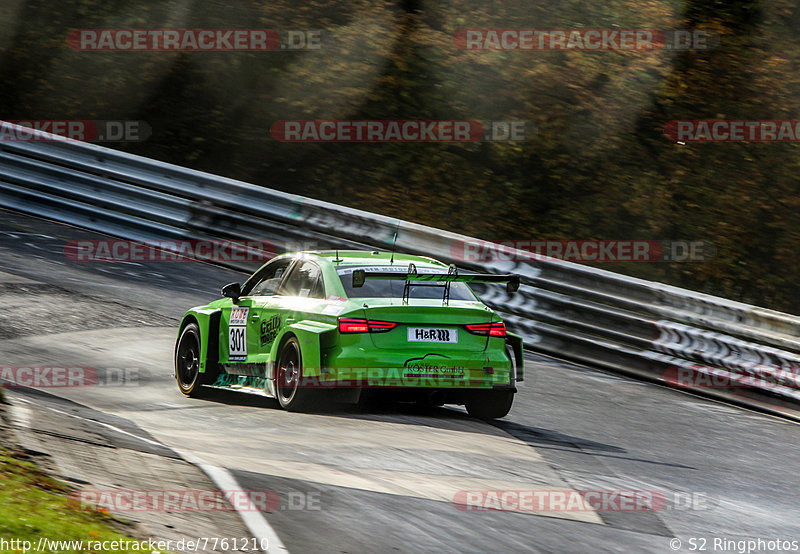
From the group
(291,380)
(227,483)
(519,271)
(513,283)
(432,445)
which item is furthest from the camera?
(519,271)

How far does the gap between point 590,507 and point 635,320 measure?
5262mm

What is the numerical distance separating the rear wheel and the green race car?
0.40 metres

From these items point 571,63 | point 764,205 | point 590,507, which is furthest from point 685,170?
point 590,507

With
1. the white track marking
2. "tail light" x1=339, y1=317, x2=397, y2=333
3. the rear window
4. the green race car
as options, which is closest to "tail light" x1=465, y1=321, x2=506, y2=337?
the green race car

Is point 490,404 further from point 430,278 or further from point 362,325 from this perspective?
point 362,325

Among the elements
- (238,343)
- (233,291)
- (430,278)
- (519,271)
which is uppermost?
(430,278)

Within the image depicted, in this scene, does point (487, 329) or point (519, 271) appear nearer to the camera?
point (487, 329)

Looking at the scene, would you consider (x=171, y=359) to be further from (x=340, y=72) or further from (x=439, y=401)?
(x=340, y=72)

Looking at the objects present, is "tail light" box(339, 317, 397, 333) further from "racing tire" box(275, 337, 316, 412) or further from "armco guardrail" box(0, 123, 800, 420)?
"armco guardrail" box(0, 123, 800, 420)

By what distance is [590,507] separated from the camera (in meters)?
7.05

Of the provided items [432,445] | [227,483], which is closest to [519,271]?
[432,445]

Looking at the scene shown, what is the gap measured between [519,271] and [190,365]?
4365 mm

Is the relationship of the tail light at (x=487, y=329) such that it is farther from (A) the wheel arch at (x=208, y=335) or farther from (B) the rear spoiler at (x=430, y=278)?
(A) the wheel arch at (x=208, y=335)

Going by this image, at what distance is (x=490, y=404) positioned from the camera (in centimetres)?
946
